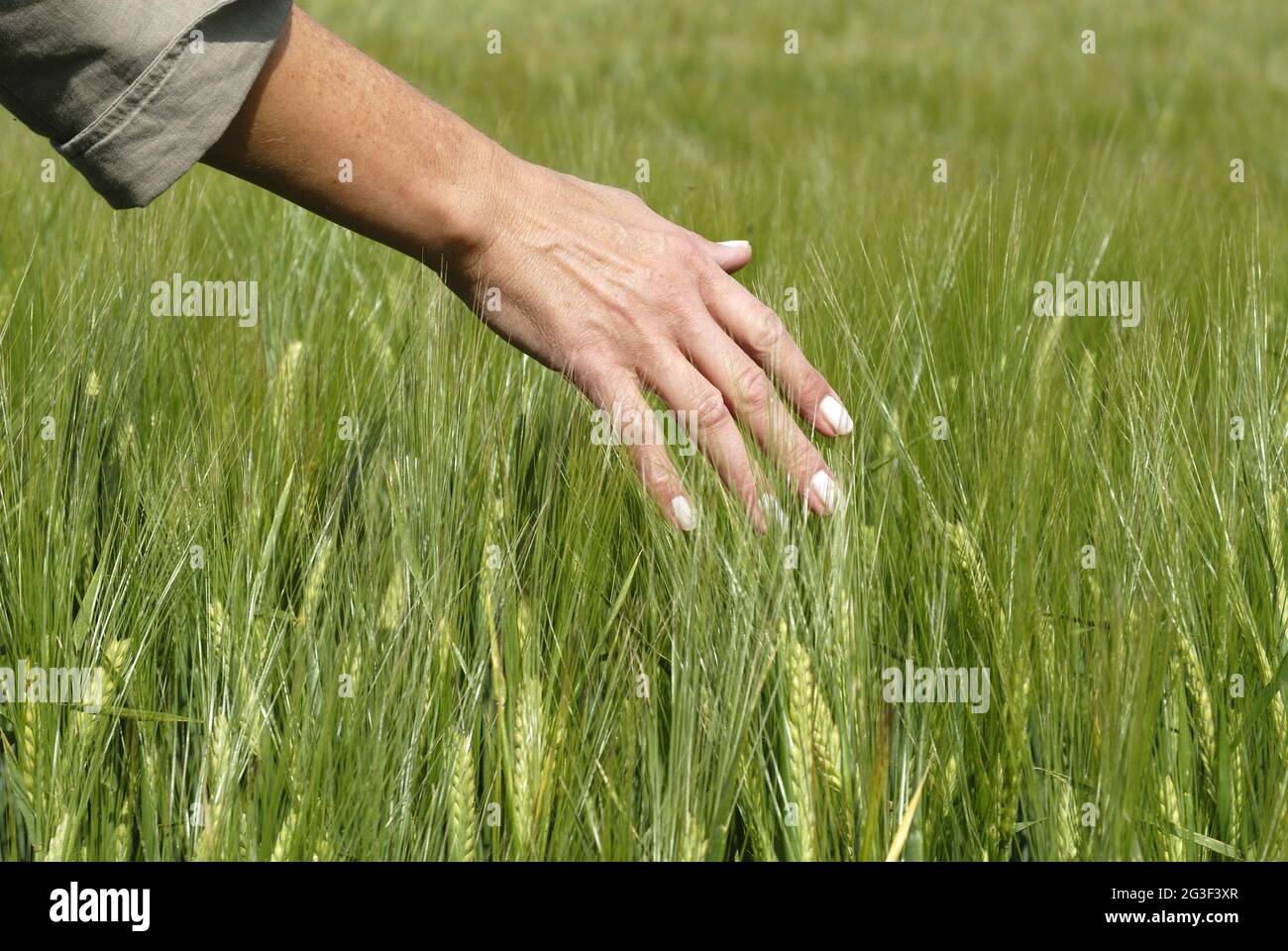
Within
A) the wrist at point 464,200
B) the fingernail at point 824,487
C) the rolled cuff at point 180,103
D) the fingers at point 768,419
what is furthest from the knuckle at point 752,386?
the rolled cuff at point 180,103

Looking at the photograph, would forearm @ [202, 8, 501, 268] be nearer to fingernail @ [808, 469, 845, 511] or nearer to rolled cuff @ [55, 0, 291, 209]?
rolled cuff @ [55, 0, 291, 209]

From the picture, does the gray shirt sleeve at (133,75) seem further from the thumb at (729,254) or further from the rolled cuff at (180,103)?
the thumb at (729,254)

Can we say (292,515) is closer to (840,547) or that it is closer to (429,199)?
(429,199)

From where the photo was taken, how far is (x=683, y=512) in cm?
99

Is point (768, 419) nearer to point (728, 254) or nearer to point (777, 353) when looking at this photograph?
point (777, 353)

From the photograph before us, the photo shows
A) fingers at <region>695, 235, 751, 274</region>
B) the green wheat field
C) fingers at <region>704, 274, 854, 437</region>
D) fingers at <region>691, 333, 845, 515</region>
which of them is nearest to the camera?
the green wheat field

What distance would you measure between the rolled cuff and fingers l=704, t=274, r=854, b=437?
42 centimetres

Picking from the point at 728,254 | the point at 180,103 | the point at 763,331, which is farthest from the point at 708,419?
the point at 180,103

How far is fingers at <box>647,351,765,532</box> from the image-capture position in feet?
3.43

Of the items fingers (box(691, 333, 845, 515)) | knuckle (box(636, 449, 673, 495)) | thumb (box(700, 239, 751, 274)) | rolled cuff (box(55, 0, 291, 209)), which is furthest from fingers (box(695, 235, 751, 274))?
rolled cuff (box(55, 0, 291, 209))

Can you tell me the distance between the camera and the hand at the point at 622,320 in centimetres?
106

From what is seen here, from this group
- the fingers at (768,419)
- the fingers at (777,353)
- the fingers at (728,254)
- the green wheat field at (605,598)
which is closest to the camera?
the green wheat field at (605,598)
